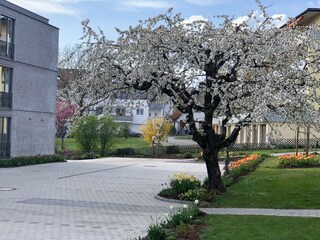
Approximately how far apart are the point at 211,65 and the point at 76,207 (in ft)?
16.8

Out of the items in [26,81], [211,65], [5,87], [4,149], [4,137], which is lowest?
[4,149]

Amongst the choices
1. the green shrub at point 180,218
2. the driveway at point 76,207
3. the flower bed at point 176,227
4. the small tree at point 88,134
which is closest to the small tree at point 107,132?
the small tree at point 88,134

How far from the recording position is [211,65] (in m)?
13.2

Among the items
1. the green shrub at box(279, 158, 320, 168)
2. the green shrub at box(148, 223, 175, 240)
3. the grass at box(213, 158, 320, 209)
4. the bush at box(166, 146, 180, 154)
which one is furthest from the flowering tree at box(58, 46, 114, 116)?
the bush at box(166, 146, 180, 154)

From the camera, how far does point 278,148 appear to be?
40.5 metres

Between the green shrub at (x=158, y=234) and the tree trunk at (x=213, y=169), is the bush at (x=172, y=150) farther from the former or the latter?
the green shrub at (x=158, y=234)

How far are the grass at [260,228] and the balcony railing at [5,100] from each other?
20.0 m

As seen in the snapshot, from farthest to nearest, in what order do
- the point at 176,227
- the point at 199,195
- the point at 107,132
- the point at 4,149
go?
1. the point at 107,132
2. the point at 4,149
3. the point at 199,195
4. the point at 176,227

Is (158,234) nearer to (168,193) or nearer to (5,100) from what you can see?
(168,193)

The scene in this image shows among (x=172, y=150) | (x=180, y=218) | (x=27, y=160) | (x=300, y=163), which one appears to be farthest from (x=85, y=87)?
(x=172, y=150)

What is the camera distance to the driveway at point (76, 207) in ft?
30.0

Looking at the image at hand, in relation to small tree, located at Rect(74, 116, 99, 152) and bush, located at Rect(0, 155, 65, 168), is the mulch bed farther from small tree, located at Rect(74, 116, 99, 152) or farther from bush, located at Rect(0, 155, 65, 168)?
small tree, located at Rect(74, 116, 99, 152)

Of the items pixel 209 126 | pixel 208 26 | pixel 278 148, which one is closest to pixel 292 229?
pixel 209 126

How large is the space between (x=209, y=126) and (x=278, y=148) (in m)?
28.3
